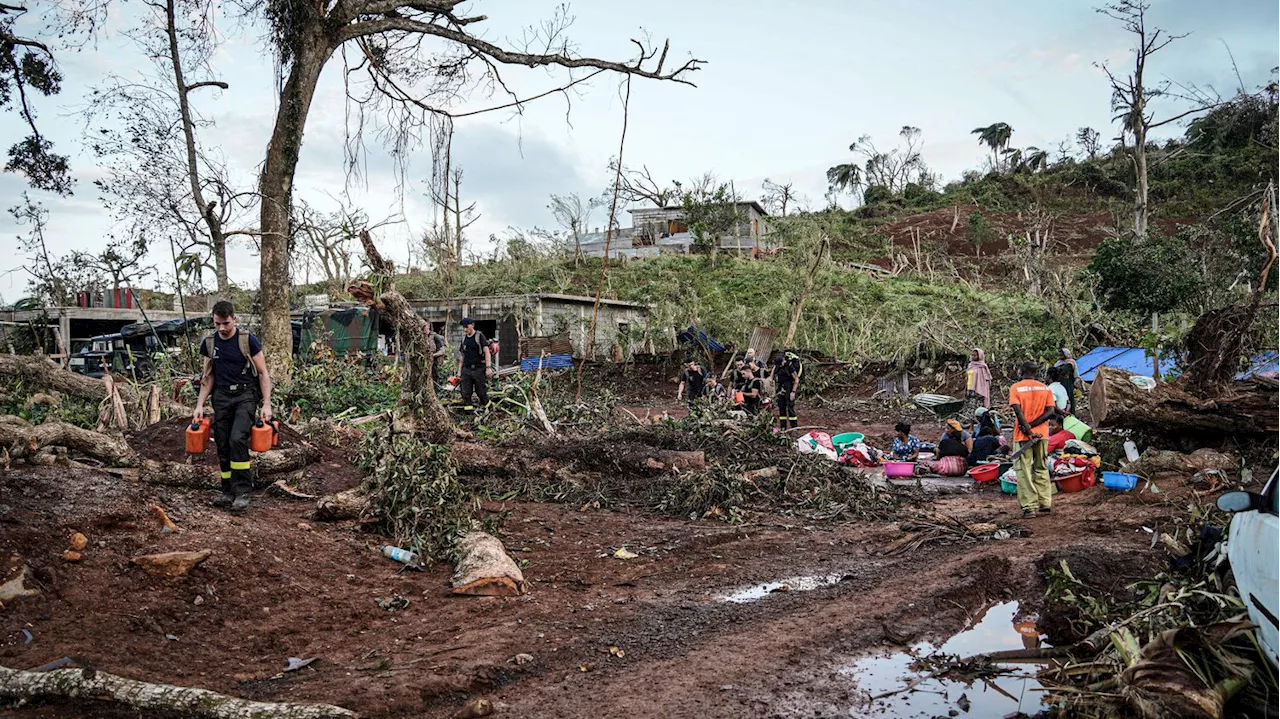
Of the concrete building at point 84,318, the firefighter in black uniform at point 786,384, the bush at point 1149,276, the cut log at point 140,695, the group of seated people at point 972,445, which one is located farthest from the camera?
the bush at point 1149,276

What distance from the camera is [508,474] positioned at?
A: 372 inches

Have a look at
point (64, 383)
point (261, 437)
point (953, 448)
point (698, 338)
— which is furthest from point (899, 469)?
point (698, 338)

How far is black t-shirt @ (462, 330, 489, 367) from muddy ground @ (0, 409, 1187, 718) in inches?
229

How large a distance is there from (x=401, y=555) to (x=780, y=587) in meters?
2.77

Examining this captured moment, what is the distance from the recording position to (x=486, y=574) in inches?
221

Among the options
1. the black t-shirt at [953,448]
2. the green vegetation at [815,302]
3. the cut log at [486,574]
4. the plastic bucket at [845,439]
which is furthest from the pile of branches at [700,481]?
the green vegetation at [815,302]

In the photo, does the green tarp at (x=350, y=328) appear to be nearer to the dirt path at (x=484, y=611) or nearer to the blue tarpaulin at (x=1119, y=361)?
the dirt path at (x=484, y=611)

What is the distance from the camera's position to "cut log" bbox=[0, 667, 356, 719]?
3.29 m

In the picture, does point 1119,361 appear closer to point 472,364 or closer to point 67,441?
point 472,364

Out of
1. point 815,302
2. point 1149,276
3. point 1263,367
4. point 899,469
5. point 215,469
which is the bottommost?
point 899,469

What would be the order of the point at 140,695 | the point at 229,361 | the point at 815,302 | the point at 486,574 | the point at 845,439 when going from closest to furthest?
1. the point at 140,695
2. the point at 486,574
3. the point at 229,361
4. the point at 845,439
5. the point at 815,302

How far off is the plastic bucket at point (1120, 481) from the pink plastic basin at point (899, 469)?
2.58 meters

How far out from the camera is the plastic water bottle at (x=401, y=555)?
20.2ft

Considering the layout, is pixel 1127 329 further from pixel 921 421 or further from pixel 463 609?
pixel 463 609
